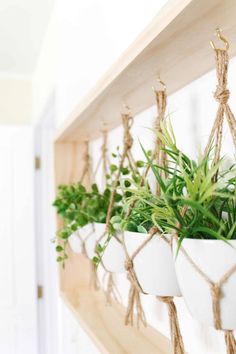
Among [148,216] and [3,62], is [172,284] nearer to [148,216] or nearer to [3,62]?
[148,216]

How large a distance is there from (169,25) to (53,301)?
2038 mm

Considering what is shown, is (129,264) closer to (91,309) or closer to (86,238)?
(86,238)

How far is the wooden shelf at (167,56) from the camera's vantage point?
1.54 ft

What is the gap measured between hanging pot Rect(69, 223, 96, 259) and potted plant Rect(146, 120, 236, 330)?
21.1 inches

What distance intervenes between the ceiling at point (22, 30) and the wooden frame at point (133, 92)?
97 centimetres

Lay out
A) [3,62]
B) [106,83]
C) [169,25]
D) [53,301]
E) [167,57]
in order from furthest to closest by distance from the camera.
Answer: [3,62] < [53,301] < [106,83] < [167,57] < [169,25]

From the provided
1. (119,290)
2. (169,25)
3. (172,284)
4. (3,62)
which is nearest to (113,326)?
(119,290)

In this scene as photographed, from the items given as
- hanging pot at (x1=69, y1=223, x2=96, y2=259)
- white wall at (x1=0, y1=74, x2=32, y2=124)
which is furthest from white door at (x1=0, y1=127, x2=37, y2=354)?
hanging pot at (x1=69, y1=223, x2=96, y2=259)

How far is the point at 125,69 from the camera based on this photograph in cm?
65

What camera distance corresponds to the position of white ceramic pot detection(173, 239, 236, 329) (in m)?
0.40

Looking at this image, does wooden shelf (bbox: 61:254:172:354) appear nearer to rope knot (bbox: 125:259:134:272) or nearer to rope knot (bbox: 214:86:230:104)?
rope knot (bbox: 125:259:134:272)

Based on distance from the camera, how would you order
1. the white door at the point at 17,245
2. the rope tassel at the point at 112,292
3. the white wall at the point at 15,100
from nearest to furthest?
the rope tassel at the point at 112,292, the white door at the point at 17,245, the white wall at the point at 15,100

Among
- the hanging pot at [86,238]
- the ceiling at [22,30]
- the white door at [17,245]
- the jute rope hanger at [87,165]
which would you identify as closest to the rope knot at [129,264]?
the hanging pot at [86,238]

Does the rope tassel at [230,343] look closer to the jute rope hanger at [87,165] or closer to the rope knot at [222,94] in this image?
the rope knot at [222,94]
